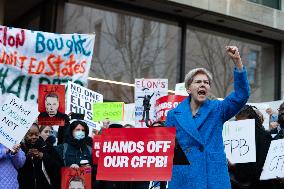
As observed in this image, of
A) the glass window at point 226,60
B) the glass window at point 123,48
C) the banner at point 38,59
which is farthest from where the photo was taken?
the glass window at point 226,60

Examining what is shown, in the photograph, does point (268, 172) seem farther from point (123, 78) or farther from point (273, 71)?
point (273, 71)

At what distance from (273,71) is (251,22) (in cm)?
179

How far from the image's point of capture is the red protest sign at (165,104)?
Result: 6.59 meters

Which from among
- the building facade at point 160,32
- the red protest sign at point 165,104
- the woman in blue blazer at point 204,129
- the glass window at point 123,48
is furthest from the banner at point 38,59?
the woman in blue blazer at point 204,129

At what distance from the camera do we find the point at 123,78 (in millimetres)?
11023

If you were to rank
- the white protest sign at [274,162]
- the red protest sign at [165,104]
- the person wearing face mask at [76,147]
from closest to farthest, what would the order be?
the white protest sign at [274,162], the person wearing face mask at [76,147], the red protest sign at [165,104]

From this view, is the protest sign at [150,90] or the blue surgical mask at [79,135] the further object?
the protest sign at [150,90]

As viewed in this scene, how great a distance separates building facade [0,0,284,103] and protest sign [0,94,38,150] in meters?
5.29

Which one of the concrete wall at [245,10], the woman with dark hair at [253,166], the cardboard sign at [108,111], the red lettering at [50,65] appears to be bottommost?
the woman with dark hair at [253,166]

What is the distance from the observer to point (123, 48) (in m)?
11.1

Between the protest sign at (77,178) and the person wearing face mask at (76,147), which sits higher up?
the person wearing face mask at (76,147)

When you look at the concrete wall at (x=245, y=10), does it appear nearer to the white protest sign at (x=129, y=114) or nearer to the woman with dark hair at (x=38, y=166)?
the white protest sign at (x=129, y=114)

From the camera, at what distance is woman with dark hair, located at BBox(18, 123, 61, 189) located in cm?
589

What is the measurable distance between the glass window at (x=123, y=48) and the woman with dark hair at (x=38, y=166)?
4.70 metres
